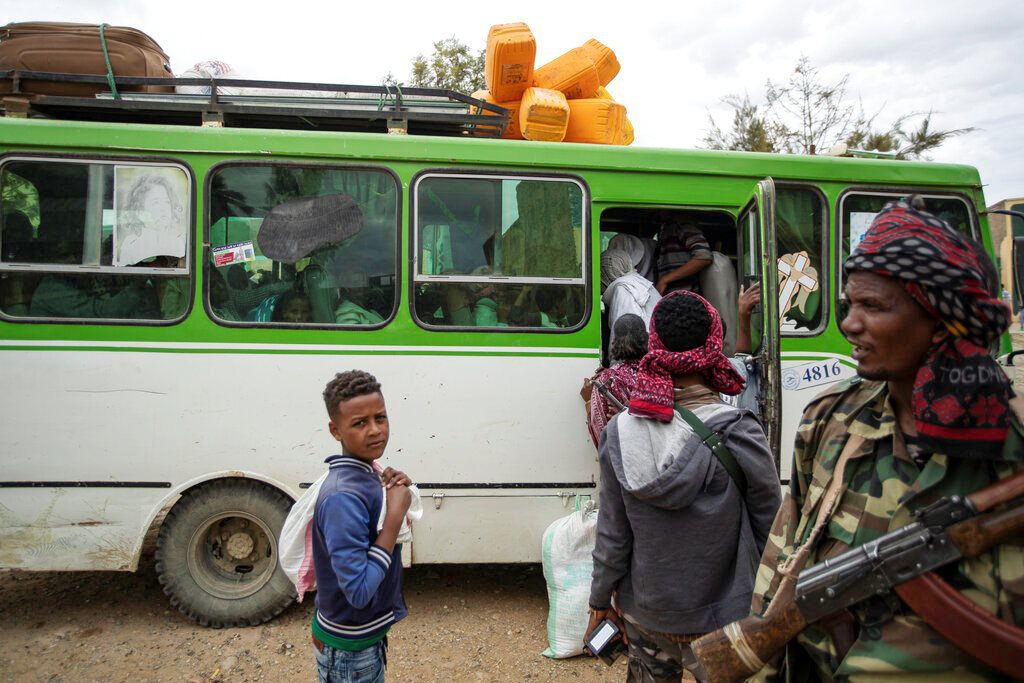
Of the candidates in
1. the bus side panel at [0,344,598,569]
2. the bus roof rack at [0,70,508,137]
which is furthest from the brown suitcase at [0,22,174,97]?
the bus side panel at [0,344,598,569]

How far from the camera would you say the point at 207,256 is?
13.3 feet

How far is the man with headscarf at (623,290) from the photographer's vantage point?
14.0 feet

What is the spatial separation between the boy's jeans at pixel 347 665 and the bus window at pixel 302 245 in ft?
7.20

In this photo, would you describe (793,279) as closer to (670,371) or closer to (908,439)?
(670,371)

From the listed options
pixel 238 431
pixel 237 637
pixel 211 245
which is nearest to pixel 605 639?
pixel 238 431

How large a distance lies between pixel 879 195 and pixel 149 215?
4411mm

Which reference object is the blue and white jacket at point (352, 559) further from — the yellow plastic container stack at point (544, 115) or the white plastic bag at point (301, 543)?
the yellow plastic container stack at point (544, 115)

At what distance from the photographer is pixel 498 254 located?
4.19 meters

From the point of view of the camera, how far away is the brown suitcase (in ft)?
A: 13.8

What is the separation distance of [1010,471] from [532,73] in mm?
3894

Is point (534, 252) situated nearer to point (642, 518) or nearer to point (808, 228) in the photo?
point (808, 228)

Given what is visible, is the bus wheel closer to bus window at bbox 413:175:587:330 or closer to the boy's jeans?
bus window at bbox 413:175:587:330

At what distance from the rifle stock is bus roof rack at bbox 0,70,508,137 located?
137 inches

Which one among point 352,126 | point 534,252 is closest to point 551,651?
point 534,252
